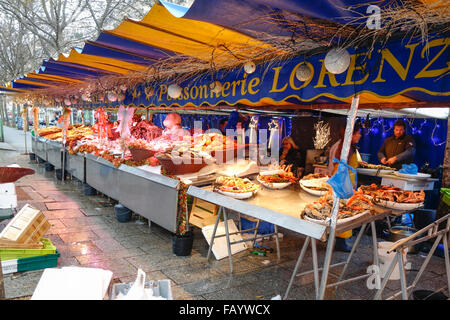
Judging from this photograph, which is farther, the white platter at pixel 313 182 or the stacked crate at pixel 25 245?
the white platter at pixel 313 182

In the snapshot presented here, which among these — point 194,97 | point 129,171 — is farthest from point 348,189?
point 129,171

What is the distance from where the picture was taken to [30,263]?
388cm

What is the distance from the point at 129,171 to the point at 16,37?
2263cm

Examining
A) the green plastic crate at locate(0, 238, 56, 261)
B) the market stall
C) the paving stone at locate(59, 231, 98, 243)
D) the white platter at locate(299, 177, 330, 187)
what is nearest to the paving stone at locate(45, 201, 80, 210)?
the market stall

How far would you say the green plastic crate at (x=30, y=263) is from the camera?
3.74m

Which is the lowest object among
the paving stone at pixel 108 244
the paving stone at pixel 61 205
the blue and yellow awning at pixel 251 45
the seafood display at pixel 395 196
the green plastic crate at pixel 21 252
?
the paving stone at pixel 61 205

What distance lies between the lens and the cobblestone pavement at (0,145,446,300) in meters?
3.76

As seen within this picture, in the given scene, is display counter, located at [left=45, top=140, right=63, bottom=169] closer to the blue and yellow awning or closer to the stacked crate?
the blue and yellow awning

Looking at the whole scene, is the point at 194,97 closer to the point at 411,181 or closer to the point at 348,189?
the point at 348,189

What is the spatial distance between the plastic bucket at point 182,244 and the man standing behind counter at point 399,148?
17.3ft

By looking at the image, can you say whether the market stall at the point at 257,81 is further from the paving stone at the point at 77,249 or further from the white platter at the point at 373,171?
the paving stone at the point at 77,249

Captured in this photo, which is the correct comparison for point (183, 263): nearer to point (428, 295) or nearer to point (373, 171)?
point (428, 295)

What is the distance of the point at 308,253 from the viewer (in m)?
5.02

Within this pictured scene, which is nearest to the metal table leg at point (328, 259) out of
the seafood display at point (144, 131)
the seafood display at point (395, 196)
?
the seafood display at point (395, 196)
